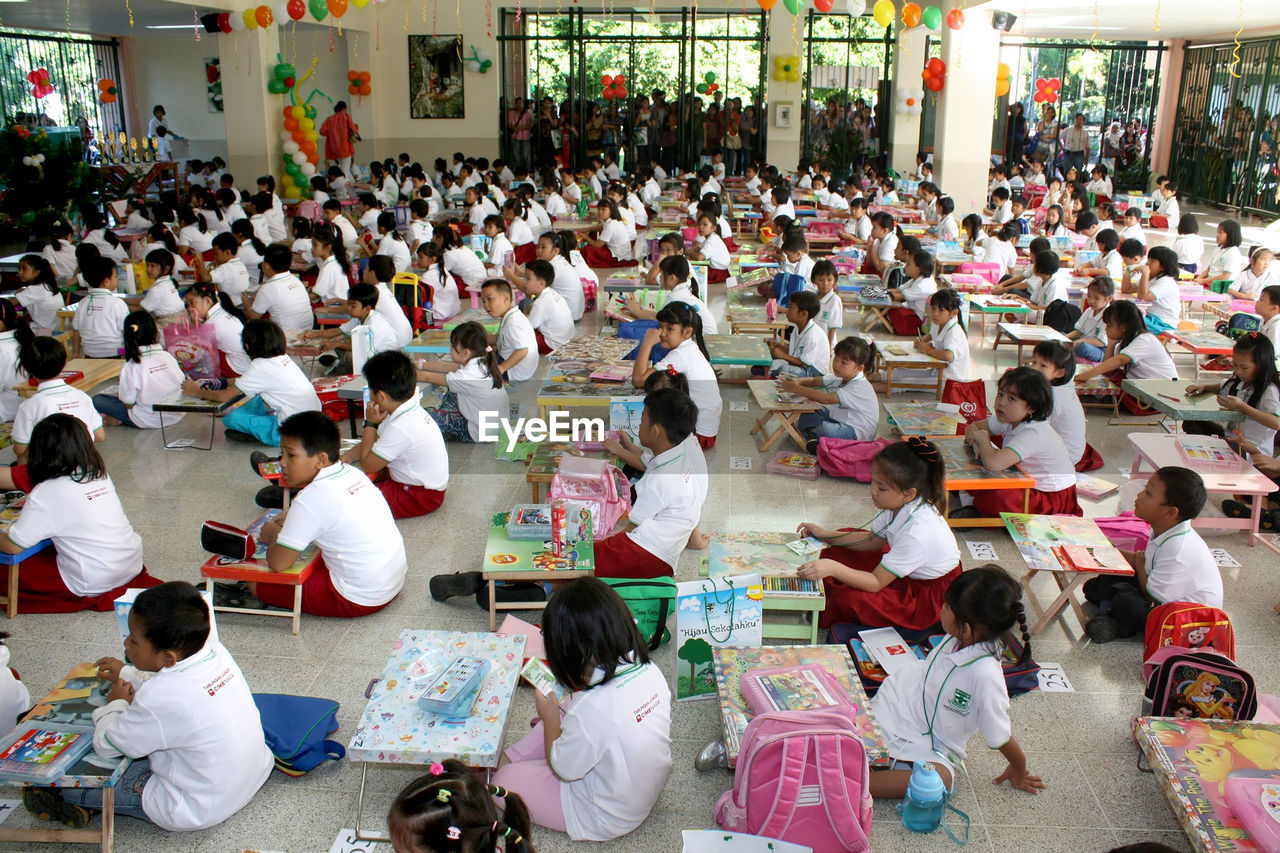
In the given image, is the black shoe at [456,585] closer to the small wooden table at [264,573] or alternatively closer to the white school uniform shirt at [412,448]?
the small wooden table at [264,573]

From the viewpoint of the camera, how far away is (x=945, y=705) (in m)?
3.32

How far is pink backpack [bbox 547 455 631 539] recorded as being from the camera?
4.77 metres

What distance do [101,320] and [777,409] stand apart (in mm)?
5182

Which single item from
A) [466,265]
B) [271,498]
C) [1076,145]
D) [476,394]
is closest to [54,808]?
[271,498]

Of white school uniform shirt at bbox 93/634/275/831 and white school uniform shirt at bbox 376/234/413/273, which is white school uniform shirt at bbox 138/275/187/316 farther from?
white school uniform shirt at bbox 93/634/275/831

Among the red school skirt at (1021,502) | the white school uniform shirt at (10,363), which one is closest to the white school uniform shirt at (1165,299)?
the red school skirt at (1021,502)

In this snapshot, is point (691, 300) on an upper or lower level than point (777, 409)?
upper

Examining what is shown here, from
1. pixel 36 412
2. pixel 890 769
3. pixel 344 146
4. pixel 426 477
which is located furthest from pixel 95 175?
pixel 890 769

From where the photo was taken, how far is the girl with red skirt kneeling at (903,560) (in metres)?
4.14

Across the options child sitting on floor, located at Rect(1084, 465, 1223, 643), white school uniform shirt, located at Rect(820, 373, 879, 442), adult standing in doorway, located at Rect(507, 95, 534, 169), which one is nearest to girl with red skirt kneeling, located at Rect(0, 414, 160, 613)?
white school uniform shirt, located at Rect(820, 373, 879, 442)

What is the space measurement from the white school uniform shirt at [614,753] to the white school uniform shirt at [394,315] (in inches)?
187

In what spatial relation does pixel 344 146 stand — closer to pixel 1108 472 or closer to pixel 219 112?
pixel 219 112

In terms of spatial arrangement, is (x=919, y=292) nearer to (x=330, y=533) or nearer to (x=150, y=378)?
(x=150, y=378)

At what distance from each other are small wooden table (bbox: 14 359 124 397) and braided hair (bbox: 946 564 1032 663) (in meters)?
5.36
